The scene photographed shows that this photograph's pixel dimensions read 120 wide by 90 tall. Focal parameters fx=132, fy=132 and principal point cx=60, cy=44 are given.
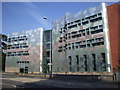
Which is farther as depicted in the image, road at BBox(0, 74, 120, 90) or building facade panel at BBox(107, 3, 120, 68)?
building facade panel at BBox(107, 3, 120, 68)

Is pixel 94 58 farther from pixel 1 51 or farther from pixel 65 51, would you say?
pixel 1 51

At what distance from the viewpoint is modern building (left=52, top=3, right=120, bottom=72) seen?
1812 inches

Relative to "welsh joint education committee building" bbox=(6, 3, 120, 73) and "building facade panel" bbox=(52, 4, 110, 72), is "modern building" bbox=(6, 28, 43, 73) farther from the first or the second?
"building facade panel" bbox=(52, 4, 110, 72)

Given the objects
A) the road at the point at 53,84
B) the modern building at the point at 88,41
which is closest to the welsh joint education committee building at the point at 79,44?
the modern building at the point at 88,41

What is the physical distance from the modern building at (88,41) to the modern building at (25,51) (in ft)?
36.3

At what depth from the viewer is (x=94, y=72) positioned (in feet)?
154

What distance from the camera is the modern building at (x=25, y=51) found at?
Answer: 70131 mm

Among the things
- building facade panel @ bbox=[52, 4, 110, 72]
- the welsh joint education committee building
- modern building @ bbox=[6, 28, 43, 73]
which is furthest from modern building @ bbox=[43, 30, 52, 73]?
building facade panel @ bbox=[52, 4, 110, 72]

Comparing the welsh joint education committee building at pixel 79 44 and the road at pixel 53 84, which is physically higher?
the welsh joint education committee building at pixel 79 44

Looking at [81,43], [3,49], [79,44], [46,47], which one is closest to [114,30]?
[81,43]

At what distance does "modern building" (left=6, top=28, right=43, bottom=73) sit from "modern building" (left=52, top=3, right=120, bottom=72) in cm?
1107

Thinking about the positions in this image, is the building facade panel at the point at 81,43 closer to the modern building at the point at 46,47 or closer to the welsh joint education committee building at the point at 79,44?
the welsh joint education committee building at the point at 79,44

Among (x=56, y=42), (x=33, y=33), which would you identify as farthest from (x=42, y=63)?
(x=33, y=33)

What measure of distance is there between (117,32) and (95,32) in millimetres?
7877
